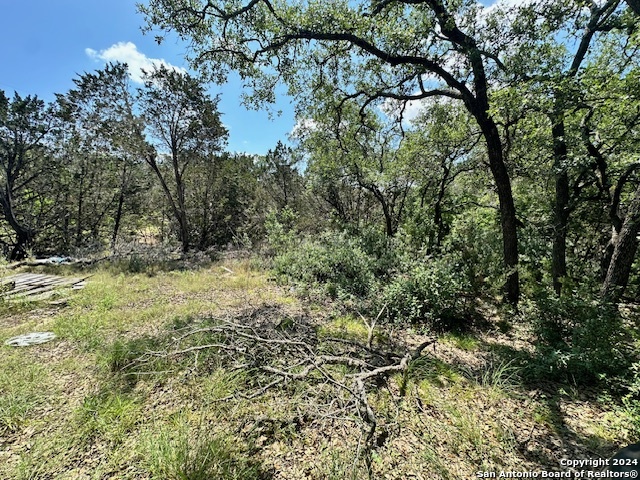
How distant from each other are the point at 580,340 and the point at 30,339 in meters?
6.53

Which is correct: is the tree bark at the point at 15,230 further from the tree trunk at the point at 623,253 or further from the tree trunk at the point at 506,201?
the tree trunk at the point at 623,253

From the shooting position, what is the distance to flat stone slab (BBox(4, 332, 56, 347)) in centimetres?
315

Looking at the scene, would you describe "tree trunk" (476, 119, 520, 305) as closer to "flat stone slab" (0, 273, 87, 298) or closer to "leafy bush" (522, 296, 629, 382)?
"leafy bush" (522, 296, 629, 382)

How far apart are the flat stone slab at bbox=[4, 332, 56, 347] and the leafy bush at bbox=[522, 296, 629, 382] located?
5931mm

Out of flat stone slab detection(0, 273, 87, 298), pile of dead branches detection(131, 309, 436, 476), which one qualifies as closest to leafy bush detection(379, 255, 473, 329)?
pile of dead branches detection(131, 309, 436, 476)

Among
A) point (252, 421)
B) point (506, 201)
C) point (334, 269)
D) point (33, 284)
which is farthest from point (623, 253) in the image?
point (33, 284)

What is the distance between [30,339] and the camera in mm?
3262

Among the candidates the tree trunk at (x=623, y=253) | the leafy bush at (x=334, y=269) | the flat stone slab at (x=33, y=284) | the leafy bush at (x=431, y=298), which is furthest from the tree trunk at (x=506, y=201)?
the flat stone slab at (x=33, y=284)

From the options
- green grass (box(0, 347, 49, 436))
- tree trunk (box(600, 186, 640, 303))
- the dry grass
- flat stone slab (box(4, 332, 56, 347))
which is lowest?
the dry grass

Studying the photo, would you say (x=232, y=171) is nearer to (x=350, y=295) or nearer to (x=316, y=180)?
(x=316, y=180)

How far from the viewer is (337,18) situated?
403 centimetres

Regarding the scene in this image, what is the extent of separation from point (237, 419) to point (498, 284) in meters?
4.65

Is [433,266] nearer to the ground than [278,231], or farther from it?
nearer to the ground

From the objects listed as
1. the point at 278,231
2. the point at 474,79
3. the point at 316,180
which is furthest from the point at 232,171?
the point at 474,79
